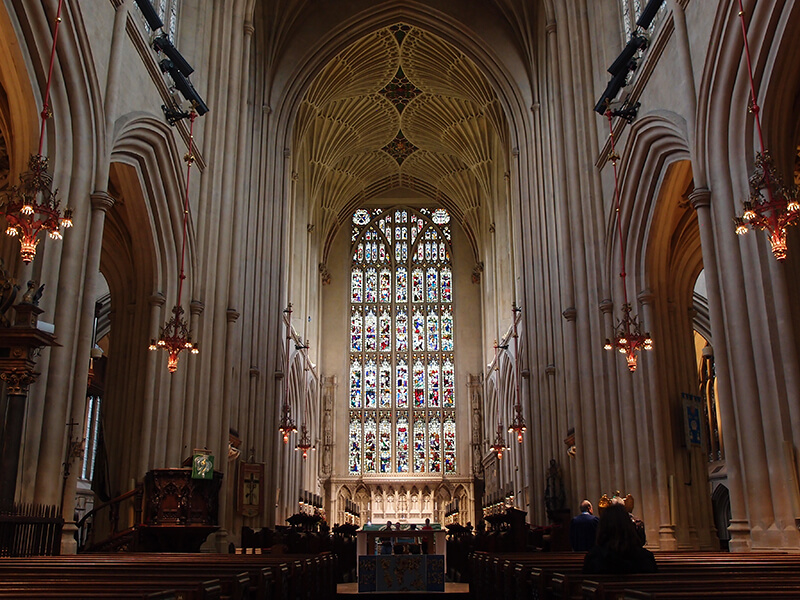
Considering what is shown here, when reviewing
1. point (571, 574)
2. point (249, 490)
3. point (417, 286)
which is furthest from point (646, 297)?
point (417, 286)

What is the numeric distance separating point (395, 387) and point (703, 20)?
28192mm

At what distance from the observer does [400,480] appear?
36688 mm

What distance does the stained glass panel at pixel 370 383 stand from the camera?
38.2m

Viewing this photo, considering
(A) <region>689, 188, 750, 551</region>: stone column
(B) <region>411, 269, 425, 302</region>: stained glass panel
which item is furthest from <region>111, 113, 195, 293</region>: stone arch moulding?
(B) <region>411, 269, 425, 302</region>: stained glass panel

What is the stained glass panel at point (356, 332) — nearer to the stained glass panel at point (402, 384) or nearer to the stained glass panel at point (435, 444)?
the stained glass panel at point (402, 384)

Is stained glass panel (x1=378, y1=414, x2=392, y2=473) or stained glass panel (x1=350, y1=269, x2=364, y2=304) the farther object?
stained glass panel (x1=350, y1=269, x2=364, y2=304)

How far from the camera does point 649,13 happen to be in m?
14.1

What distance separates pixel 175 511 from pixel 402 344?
27101 mm

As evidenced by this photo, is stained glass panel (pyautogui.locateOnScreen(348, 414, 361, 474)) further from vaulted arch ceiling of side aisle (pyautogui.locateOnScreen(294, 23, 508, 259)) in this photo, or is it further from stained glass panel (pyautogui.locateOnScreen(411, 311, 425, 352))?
vaulted arch ceiling of side aisle (pyautogui.locateOnScreen(294, 23, 508, 259))

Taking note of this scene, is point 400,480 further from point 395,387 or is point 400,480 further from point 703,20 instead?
point 703,20

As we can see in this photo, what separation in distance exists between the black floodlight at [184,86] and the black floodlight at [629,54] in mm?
7907

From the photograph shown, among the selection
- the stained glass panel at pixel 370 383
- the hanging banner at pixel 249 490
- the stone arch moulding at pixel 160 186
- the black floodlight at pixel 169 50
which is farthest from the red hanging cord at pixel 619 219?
the stained glass panel at pixel 370 383

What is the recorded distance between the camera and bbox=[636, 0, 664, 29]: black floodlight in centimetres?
1395

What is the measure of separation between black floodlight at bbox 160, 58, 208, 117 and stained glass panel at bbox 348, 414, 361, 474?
2354 cm
